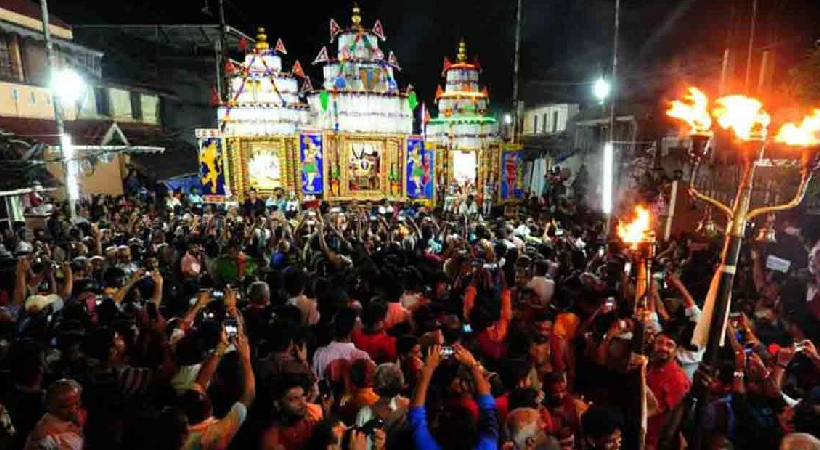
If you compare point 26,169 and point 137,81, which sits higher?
point 137,81

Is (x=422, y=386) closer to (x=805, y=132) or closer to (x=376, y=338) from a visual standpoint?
(x=376, y=338)

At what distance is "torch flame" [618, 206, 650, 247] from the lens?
362cm

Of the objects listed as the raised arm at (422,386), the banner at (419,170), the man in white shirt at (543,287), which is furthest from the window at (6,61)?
the raised arm at (422,386)

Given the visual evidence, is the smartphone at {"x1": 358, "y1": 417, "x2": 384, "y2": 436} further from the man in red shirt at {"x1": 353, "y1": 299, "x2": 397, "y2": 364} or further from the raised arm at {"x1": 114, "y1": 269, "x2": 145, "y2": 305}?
the raised arm at {"x1": 114, "y1": 269, "x2": 145, "y2": 305}

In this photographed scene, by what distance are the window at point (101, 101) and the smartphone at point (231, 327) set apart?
906 inches

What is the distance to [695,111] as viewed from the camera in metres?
3.68

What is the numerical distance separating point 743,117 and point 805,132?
0.48 m

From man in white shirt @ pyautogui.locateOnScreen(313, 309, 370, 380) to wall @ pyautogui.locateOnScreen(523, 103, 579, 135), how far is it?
87.4 feet

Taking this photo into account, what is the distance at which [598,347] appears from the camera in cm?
466

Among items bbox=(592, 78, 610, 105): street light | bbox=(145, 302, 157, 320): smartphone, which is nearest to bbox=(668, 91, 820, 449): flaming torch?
bbox=(145, 302, 157, 320): smartphone

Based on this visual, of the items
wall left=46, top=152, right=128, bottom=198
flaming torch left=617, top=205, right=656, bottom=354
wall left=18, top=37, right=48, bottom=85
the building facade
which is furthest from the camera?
wall left=46, top=152, right=128, bottom=198

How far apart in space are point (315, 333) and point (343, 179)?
1492 centimetres

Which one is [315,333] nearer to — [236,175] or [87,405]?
[87,405]

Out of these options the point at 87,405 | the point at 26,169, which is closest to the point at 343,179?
the point at 26,169
